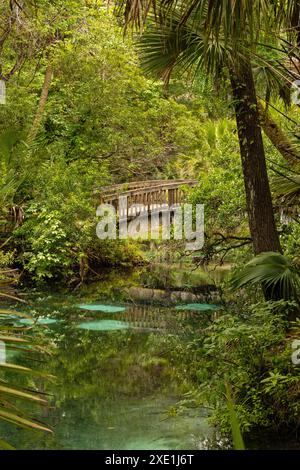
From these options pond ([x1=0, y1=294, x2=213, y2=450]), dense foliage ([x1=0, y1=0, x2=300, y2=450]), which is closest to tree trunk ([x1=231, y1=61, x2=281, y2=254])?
dense foliage ([x1=0, y1=0, x2=300, y2=450])

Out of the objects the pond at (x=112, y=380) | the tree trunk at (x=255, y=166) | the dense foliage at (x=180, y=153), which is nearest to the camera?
the dense foliage at (x=180, y=153)

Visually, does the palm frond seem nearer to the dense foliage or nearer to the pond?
the dense foliage

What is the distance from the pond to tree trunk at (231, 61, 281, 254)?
194 centimetres

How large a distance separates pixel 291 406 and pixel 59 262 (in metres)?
9.91

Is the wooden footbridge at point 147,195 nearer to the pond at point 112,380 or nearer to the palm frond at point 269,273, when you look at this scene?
the pond at point 112,380

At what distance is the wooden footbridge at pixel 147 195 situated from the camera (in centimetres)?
1861

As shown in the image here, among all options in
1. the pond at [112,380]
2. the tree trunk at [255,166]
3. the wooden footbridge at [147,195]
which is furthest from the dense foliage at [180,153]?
the wooden footbridge at [147,195]

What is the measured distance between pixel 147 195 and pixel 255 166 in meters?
12.8

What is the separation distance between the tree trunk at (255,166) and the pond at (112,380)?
6.37ft

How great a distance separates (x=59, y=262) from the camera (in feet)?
48.9

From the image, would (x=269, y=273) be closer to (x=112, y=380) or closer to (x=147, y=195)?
(x=112, y=380)

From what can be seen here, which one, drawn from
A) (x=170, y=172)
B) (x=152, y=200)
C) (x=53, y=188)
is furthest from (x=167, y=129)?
(x=53, y=188)

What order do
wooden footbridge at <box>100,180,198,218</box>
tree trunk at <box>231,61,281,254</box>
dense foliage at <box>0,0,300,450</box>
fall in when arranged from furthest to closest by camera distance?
wooden footbridge at <box>100,180,198,218</box>, tree trunk at <box>231,61,281,254</box>, dense foliage at <box>0,0,300,450</box>

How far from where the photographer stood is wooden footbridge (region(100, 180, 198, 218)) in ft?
61.1
